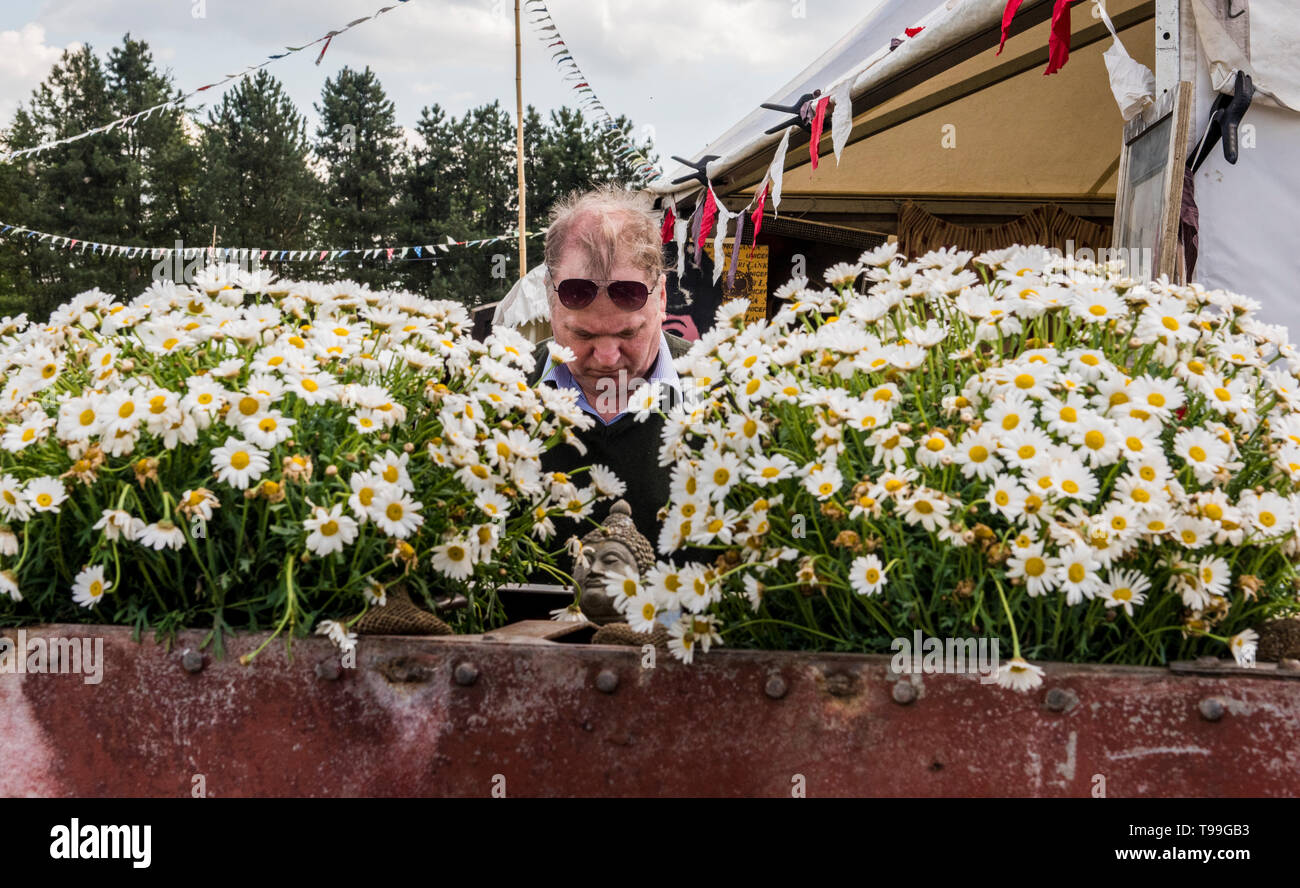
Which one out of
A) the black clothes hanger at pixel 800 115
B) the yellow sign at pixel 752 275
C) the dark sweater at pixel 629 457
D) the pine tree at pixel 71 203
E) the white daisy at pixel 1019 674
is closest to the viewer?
the white daisy at pixel 1019 674

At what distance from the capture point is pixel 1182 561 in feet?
3.47

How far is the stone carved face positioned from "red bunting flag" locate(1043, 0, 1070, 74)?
2.50m

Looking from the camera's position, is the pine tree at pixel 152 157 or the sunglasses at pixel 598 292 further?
the pine tree at pixel 152 157

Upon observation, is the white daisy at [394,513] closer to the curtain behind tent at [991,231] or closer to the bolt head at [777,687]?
the bolt head at [777,687]

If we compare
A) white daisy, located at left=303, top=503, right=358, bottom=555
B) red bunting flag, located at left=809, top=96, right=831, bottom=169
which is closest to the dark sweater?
white daisy, located at left=303, top=503, right=358, bottom=555

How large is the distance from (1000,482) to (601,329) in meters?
1.63

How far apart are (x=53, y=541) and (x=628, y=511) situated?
72 centimetres

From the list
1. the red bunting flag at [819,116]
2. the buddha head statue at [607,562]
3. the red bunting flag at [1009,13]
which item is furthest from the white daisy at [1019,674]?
the red bunting flag at [819,116]

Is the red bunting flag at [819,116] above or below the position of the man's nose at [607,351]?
above

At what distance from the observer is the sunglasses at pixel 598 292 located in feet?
8.20
